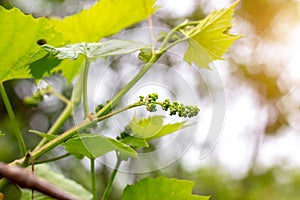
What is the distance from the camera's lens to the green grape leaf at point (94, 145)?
11.8 inches

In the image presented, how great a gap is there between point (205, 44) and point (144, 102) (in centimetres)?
11

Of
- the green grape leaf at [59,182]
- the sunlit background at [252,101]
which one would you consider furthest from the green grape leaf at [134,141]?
the sunlit background at [252,101]

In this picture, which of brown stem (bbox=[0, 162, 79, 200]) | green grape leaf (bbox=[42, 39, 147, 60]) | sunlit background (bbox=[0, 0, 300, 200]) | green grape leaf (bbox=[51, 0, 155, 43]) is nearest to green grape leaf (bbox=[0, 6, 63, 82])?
green grape leaf (bbox=[42, 39, 147, 60])

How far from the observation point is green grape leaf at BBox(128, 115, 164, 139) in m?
0.34

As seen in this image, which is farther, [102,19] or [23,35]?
[102,19]

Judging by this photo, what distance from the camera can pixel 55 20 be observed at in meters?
0.49

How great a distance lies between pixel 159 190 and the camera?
0.35m

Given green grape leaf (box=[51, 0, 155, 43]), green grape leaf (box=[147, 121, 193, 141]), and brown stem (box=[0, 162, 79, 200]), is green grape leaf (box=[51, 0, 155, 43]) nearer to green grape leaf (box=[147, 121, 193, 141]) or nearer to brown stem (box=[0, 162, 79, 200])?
green grape leaf (box=[147, 121, 193, 141])

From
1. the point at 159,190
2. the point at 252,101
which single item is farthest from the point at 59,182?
the point at 252,101

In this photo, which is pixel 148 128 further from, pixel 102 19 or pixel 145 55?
pixel 102 19

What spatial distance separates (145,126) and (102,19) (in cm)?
17

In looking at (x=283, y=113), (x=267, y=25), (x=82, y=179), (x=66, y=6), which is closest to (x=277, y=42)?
(x=267, y=25)

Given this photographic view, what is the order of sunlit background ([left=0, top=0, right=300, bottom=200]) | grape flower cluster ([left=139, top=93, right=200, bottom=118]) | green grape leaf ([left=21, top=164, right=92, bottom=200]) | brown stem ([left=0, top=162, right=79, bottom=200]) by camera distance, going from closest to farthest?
1. brown stem ([left=0, top=162, right=79, bottom=200])
2. grape flower cluster ([left=139, top=93, right=200, bottom=118])
3. green grape leaf ([left=21, top=164, right=92, bottom=200])
4. sunlit background ([left=0, top=0, right=300, bottom=200])

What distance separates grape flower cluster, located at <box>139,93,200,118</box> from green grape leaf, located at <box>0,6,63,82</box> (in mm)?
105
